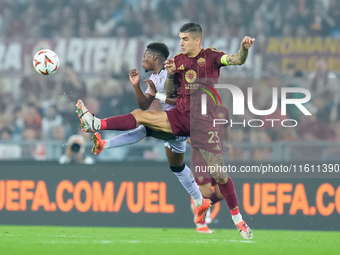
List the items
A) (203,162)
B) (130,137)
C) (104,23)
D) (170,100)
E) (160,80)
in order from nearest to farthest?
1. (170,100)
2. (130,137)
3. (160,80)
4. (203,162)
5. (104,23)

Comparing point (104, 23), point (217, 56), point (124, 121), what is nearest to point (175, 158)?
point (124, 121)

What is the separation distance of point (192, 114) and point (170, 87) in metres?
0.46

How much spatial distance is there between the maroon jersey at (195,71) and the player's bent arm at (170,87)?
0.09 meters

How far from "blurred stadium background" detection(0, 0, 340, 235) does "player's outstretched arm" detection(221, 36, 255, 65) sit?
3.64m

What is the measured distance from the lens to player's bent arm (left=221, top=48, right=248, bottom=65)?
7.17 meters

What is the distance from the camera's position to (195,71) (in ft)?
25.2

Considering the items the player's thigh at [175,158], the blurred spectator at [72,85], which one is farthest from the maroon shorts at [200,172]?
the blurred spectator at [72,85]

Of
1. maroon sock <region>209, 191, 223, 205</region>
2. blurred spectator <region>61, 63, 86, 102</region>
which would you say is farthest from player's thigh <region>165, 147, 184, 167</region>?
blurred spectator <region>61, 63, 86, 102</region>

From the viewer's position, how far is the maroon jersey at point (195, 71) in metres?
7.66

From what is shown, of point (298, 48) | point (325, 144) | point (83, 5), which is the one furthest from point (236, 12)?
point (325, 144)

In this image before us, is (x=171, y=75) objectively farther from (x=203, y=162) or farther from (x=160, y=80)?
(x=203, y=162)

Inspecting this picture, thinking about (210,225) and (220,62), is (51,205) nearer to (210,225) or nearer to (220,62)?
(210,225)

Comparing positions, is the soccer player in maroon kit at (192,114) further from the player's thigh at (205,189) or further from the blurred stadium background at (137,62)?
the blurred stadium background at (137,62)

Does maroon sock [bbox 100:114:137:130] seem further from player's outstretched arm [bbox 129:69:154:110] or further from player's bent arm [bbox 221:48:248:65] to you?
player's bent arm [bbox 221:48:248:65]
